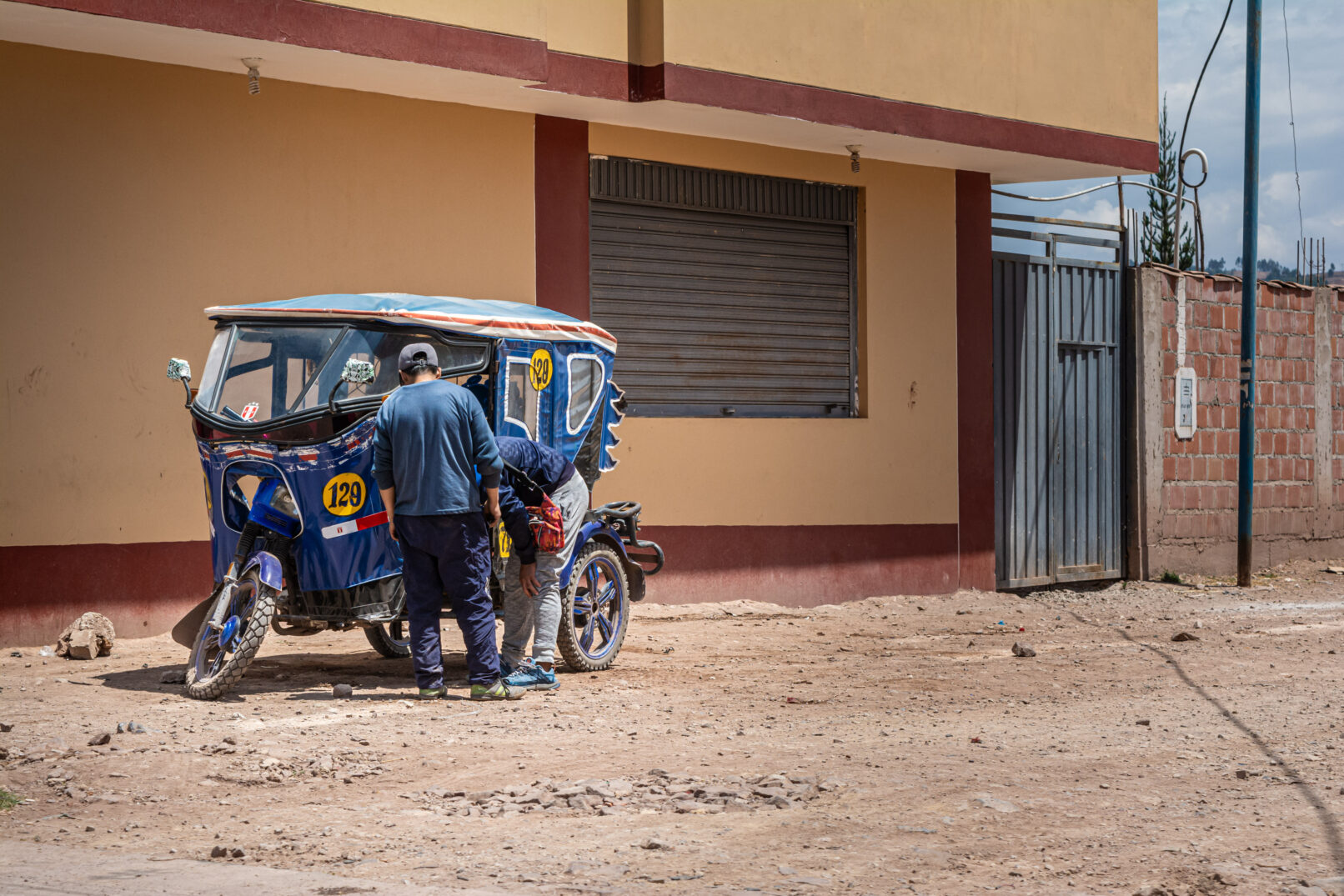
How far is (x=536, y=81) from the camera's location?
10891 millimetres

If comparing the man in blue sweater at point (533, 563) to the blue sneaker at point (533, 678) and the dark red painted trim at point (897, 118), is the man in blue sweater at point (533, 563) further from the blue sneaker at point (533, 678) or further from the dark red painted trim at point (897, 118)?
the dark red painted trim at point (897, 118)

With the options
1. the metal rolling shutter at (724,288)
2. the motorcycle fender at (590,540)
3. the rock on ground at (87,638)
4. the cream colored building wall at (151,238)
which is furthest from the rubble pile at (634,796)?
the metal rolling shutter at (724,288)

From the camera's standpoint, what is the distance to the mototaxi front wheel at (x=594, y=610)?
881 cm

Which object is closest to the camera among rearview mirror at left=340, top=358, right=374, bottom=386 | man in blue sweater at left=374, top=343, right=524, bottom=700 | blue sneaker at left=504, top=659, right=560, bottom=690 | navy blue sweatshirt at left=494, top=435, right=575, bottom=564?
rearview mirror at left=340, top=358, right=374, bottom=386

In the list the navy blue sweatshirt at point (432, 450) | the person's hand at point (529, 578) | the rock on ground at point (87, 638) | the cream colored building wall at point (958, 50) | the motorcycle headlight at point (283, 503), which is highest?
the cream colored building wall at point (958, 50)

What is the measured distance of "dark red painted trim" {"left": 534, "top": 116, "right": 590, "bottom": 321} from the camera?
39.4ft

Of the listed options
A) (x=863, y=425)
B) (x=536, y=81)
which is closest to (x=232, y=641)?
(x=536, y=81)

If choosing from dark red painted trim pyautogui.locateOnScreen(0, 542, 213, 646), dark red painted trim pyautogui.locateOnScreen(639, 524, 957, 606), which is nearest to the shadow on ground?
dark red painted trim pyautogui.locateOnScreen(639, 524, 957, 606)

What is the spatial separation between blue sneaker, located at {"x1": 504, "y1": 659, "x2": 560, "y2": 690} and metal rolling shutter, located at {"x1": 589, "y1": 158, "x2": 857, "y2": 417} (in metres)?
4.56

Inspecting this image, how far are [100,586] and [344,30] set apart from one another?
12.9 feet

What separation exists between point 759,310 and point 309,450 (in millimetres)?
6509

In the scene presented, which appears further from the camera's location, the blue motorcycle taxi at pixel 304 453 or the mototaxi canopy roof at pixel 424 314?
the mototaxi canopy roof at pixel 424 314

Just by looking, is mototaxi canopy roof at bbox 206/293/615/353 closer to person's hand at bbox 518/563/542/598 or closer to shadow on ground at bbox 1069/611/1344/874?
person's hand at bbox 518/563/542/598

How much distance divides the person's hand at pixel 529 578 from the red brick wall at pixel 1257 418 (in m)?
9.70
